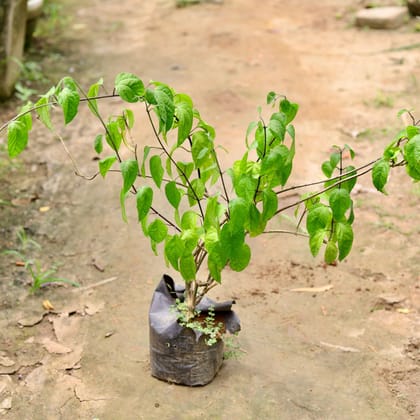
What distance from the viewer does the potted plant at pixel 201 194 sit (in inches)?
111

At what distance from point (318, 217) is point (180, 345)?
99 centimetres

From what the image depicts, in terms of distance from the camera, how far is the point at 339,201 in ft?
9.70

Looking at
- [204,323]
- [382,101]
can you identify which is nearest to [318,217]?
[204,323]

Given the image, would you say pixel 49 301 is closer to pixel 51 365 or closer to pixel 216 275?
pixel 51 365

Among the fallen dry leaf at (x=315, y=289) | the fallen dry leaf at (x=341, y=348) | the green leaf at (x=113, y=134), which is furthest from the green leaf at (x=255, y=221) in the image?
the fallen dry leaf at (x=315, y=289)

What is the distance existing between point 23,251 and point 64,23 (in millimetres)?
5202

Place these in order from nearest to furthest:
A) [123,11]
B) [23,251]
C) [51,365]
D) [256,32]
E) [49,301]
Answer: [51,365] → [49,301] → [23,251] → [256,32] → [123,11]

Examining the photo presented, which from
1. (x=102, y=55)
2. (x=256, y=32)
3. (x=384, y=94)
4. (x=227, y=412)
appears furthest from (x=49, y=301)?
(x=256, y=32)

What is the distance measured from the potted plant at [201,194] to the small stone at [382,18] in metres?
5.92

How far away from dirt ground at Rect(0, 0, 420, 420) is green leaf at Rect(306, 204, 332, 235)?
957 millimetres

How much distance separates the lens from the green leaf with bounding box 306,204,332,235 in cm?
300

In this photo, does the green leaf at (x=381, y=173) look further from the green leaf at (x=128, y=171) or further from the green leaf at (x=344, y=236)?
the green leaf at (x=128, y=171)

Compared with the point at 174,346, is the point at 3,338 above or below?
below

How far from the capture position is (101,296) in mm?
4453
